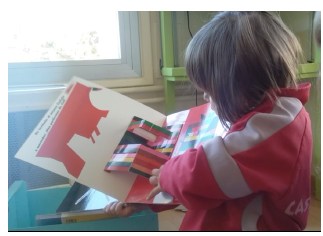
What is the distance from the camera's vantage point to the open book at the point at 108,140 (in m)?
0.40

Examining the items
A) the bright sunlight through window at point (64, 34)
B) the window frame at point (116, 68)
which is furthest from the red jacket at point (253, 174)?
the bright sunlight through window at point (64, 34)

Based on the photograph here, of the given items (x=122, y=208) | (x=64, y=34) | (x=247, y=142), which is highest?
(x=64, y=34)

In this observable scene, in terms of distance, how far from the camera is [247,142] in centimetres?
35

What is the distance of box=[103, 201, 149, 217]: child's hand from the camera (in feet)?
1.40

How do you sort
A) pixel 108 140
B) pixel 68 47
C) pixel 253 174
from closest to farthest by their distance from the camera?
pixel 253 174 → pixel 108 140 → pixel 68 47

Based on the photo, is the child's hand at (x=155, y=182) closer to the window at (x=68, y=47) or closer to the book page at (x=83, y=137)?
the book page at (x=83, y=137)

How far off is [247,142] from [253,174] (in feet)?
0.11

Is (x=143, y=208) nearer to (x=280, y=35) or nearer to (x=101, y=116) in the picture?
(x=101, y=116)

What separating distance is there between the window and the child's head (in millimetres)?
197

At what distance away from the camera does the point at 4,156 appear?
1.40 ft

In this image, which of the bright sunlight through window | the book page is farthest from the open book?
the bright sunlight through window

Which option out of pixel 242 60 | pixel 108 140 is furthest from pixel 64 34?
pixel 242 60

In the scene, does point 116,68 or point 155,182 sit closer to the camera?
point 155,182

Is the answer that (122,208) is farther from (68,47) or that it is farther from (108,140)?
(68,47)
